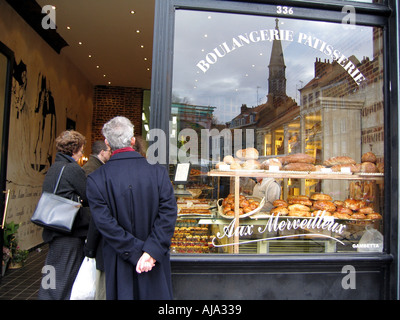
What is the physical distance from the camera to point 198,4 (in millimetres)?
2613

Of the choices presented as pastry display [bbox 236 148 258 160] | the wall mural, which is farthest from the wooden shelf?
the wall mural

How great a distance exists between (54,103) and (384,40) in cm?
617

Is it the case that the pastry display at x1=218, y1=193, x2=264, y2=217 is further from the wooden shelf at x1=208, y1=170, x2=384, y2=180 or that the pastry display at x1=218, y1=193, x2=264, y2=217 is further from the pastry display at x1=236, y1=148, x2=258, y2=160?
the pastry display at x1=236, y1=148, x2=258, y2=160

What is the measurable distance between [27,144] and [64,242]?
12.1 feet

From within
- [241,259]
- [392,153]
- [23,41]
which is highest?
[23,41]

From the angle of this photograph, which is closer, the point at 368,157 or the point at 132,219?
the point at 132,219

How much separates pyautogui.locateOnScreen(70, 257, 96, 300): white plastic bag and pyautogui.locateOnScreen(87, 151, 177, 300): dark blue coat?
0.30 m

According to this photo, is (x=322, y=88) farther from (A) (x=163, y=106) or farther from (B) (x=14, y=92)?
(B) (x=14, y=92)

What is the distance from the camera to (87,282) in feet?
6.97

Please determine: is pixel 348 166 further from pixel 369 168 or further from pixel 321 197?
pixel 321 197

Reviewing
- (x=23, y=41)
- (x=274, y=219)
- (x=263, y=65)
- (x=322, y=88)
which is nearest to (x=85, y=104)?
(x=23, y=41)

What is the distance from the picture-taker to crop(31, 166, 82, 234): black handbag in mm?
2258

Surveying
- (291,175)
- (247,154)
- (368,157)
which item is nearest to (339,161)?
(368,157)

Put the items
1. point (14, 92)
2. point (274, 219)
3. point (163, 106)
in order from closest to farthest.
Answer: point (163, 106) < point (274, 219) < point (14, 92)
